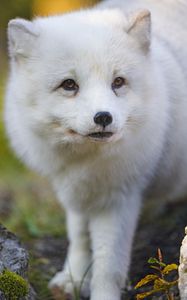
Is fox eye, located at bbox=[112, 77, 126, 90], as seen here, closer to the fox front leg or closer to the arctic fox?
the arctic fox

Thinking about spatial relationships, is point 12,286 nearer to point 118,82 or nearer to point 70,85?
point 70,85

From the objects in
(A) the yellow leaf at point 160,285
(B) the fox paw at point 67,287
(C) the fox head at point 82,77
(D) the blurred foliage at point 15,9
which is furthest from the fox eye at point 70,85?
(D) the blurred foliage at point 15,9

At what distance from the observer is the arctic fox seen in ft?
13.2

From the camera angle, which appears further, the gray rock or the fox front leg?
the fox front leg

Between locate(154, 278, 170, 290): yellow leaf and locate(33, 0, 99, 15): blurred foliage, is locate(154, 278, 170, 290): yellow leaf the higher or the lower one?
the lower one

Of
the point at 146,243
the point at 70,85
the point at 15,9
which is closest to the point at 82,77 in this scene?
the point at 70,85

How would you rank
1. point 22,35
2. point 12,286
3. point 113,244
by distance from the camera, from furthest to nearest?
point 113,244, point 22,35, point 12,286

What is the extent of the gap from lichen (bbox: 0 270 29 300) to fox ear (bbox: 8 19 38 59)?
1.42 m

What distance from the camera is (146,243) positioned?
5.27 meters

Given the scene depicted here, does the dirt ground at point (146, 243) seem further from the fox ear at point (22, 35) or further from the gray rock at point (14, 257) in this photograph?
the fox ear at point (22, 35)

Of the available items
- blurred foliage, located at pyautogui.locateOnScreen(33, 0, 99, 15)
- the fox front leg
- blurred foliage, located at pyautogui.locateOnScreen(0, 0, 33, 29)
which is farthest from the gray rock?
blurred foliage, located at pyautogui.locateOnScreen(0, 0, 33, 29)

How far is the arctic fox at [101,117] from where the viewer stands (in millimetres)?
4035

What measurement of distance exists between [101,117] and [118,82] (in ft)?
1.46

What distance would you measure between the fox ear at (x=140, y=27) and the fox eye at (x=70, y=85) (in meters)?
0.56
